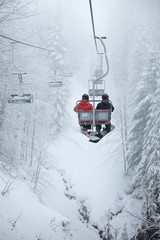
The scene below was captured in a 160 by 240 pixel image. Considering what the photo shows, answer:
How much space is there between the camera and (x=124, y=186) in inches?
601

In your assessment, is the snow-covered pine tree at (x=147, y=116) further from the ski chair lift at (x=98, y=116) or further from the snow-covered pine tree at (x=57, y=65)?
the snow-covered pine tree at (x=57, y=65)

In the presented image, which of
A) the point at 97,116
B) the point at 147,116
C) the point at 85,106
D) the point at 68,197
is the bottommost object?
the point at 68,197

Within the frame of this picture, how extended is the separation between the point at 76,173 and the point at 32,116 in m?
9.01

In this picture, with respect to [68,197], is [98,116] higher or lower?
higher

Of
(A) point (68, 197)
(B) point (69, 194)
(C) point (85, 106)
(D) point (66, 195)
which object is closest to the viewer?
(C) point (85, 106)

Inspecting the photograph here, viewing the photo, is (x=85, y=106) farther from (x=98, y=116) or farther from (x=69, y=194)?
(x=69, y=194)

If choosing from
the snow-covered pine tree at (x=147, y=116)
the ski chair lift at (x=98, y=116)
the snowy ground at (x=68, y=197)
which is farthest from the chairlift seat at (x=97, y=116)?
the snow-covered pine tree at (x=147, y=116)

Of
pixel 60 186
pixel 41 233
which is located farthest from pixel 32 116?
pixel 41 233

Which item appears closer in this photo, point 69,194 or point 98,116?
point 98,116

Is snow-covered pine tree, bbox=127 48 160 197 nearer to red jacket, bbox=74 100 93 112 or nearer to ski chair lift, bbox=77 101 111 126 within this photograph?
ski chair lift, bbox=77 101 111 126

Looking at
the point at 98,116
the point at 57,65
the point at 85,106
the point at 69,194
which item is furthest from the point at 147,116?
the point at 57,65

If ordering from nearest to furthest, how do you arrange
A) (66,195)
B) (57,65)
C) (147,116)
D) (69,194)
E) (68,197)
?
(147,116) → (68,197) → (66,195) → (69,194) → (57,65)

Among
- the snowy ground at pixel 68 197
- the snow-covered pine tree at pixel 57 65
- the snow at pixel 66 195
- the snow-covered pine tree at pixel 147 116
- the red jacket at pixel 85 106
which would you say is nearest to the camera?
the snowy ground at pixel 68 197

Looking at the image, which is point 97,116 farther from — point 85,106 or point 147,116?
point 147,116
